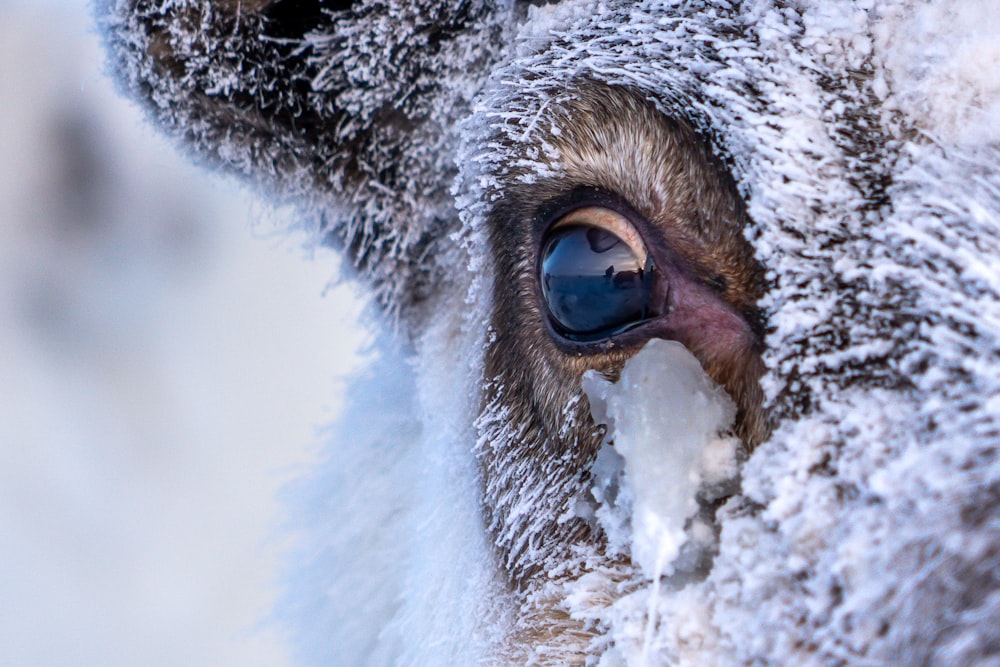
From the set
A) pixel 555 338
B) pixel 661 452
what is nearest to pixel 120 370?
pixel 555 338

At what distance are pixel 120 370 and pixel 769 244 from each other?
5709mm

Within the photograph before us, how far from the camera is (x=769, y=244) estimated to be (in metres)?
0.88

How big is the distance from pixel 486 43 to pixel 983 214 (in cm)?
82

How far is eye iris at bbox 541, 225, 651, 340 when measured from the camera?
1.05 meters

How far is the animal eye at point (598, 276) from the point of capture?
1.05 m

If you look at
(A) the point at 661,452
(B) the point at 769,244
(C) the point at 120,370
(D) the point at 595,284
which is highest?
(B) the point at 769,244

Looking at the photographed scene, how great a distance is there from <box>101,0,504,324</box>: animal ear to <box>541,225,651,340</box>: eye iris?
0.42 metres

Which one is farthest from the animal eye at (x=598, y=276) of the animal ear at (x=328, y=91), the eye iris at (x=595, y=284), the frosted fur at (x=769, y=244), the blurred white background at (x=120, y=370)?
the blurred white background at (x=120, y=370)

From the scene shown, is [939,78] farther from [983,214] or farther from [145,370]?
[145,370]

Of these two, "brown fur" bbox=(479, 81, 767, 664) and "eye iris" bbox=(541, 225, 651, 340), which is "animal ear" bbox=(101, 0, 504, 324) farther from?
"eye iris" bbox=(541, 225, 651, 340)

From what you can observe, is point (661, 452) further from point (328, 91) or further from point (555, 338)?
point (328, 91)

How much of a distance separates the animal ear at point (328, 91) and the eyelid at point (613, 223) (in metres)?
0.39

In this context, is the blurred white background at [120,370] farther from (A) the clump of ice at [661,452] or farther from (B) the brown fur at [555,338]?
(A) the clump of ice at [661,452]

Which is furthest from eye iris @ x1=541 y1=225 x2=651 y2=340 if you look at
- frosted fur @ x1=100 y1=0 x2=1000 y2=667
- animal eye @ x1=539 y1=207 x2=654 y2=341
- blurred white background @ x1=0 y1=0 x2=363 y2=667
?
blurred white background @ x1=0 y1=0 x2=363 y2=667
